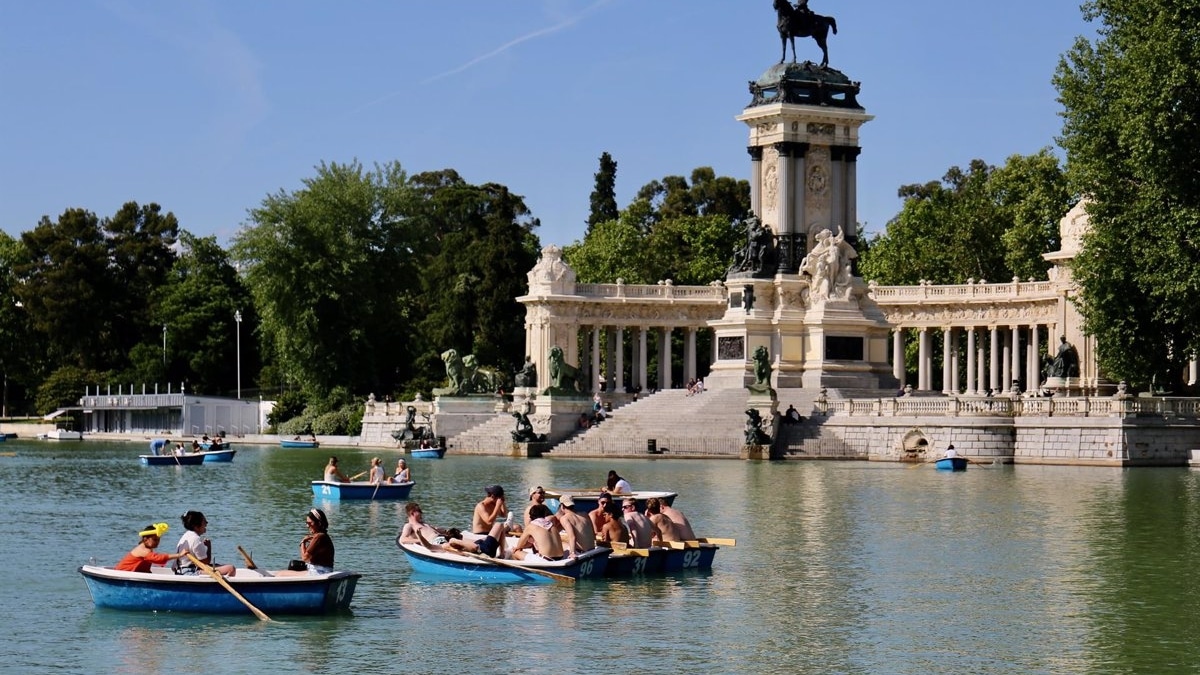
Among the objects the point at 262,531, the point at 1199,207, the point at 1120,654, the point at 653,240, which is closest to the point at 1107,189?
the point at 1199,207

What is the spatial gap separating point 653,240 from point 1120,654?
93.5m

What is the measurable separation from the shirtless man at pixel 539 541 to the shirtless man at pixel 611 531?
4.36 feet

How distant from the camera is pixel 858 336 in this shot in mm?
80812

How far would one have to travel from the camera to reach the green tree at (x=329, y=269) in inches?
3999

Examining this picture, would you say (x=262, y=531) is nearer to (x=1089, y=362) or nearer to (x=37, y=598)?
(x=37, y=598)

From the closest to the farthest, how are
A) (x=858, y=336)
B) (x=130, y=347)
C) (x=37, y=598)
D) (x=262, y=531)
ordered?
(x=37, y=598), (x=262, y=531), (x=858, y=336), (x=130, y=347)

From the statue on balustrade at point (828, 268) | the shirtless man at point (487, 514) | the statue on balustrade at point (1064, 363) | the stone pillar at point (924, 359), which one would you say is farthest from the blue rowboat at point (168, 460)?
the shirtless man at point (487, 514)

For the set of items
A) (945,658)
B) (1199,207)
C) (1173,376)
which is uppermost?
(1199,207)

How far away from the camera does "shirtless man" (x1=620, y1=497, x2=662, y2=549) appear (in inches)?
1361

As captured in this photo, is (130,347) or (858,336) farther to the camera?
(130,347)

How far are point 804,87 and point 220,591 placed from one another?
56935 mm

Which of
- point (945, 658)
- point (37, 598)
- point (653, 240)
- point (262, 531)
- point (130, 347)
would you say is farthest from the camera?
point (130, 347)

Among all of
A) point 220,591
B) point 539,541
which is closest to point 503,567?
point 539,541

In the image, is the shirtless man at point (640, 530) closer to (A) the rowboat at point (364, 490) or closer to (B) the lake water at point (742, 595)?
(B) the lake water at point (742, 595)
